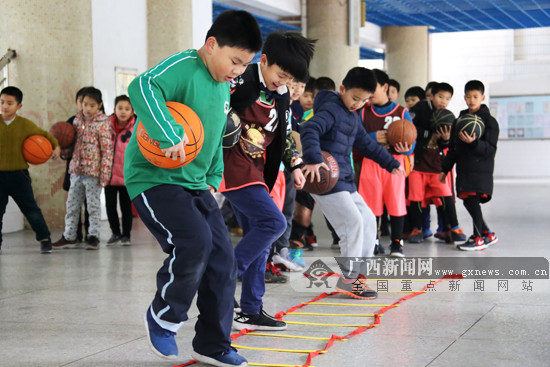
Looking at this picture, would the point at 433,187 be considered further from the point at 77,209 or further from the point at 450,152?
the point at 77,209

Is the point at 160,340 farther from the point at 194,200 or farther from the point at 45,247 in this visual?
the point at 45,247

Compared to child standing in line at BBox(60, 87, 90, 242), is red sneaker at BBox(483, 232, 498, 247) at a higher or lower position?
lower

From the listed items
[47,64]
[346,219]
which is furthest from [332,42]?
[346,219]

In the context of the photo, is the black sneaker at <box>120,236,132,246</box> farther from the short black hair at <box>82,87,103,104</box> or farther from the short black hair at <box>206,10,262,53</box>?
the short black hair at <box>206,10,262,53</box>

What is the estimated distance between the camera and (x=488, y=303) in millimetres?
4977

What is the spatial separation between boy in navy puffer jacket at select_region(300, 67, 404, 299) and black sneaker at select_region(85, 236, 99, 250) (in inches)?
130

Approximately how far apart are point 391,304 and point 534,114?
17236 millimetres

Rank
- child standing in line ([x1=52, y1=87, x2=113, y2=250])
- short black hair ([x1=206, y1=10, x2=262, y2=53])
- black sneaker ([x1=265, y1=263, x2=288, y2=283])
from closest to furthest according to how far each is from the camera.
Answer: short black hair ([x1=206, y1=10, x2=262, y2=53])
black sneaker ([x1=265, y1=263, x2=288, y2=283])
child standing in line ([x1=52, y1=87, x2=113, y2=250])

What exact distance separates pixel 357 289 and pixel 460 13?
56.9ft

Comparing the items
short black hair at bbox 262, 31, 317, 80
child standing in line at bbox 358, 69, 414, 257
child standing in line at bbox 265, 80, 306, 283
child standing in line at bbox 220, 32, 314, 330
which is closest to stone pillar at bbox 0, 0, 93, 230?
child standing in line at bbox 265, 80, 306, 283

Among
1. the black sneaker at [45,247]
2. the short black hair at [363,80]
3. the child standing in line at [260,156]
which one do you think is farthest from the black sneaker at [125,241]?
the child standing in line at [260,156]

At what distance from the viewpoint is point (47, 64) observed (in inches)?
393

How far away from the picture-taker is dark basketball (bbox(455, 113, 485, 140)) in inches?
302

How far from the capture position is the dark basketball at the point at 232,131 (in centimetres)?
421
